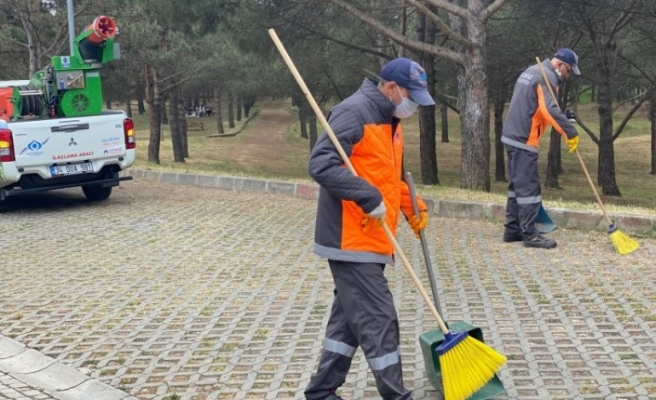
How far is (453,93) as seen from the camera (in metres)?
29.7

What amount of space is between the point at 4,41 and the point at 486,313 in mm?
20765

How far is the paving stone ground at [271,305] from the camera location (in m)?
5.01

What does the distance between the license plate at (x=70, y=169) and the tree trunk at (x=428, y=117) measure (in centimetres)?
1043

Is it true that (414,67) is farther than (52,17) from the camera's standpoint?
No

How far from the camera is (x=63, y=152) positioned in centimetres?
1127

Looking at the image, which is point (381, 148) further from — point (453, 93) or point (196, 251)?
point (453, 93)

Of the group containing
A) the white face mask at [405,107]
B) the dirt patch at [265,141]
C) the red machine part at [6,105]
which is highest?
the red machine part at [6,105]

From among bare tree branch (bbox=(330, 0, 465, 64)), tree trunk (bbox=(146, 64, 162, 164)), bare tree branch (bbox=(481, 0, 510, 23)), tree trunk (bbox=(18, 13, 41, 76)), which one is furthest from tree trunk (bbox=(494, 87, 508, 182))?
tree trunk (bbox=(18, 13, 41, 76))

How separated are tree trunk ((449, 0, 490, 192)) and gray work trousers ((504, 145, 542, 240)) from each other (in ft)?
18.6

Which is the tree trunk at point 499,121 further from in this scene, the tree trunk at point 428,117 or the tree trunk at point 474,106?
the tree trunk at point 474,106

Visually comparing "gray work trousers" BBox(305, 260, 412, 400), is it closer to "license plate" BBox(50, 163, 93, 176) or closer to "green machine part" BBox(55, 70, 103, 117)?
"license plate" BBox(50, 163, 93, 176)

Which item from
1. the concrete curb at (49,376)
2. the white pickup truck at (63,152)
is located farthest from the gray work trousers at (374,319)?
the white pickup truck at (63,152)

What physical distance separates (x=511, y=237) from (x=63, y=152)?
19.8ft

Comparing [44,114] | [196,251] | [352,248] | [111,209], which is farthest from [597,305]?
[44,114]
